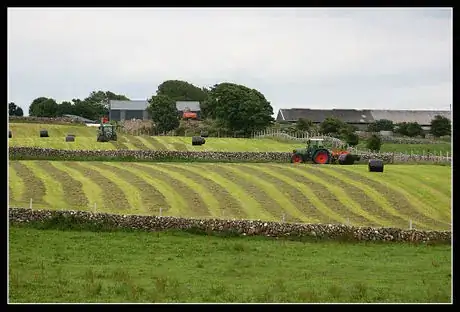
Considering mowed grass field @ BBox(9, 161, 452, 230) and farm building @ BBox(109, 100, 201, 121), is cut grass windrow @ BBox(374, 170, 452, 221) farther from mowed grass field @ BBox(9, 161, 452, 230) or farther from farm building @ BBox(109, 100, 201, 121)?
farm building @ BBox(109, 100, 201, 121)

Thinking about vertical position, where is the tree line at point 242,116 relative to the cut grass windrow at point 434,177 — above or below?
above

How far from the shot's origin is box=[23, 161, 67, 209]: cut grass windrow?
26.2m

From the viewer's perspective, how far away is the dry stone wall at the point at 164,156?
132 ft

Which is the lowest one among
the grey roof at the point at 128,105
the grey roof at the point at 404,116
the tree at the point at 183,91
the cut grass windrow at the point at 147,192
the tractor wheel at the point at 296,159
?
the cut grass windrow at the point at 147,192

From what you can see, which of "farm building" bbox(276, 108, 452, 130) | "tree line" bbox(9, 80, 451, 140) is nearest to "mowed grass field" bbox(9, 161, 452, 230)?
"tree line" bbox(9, 80, 451, 140)

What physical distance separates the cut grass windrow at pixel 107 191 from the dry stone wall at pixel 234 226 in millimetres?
2421

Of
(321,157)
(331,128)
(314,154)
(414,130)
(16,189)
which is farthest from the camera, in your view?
(331,128)

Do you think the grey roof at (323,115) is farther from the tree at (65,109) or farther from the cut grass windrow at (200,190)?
the cut grass windrow at (200,190)

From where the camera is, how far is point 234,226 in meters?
22.6

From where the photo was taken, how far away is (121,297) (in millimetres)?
12273

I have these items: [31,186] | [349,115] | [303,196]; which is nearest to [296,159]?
[303,196]

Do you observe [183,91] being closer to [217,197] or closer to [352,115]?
[352,115]

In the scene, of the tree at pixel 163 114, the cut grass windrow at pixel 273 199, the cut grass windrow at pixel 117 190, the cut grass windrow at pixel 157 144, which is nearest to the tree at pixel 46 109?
the tree at pixel 163 114

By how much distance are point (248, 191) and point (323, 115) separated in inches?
2862
